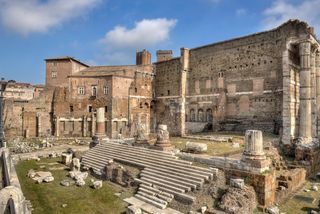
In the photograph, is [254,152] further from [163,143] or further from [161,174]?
[163,143]

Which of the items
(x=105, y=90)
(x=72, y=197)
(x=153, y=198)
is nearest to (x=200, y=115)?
(x=105, y=90)

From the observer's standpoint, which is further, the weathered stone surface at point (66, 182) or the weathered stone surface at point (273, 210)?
the weathered stone surface at point (66, 182)

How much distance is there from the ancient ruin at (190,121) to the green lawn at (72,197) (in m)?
0.51

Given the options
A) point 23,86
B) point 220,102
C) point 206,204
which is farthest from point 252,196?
point 23,86

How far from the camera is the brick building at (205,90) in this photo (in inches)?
779

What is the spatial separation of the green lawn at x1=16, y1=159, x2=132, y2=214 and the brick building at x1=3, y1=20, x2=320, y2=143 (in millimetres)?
13266

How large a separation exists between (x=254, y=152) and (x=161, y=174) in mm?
4365

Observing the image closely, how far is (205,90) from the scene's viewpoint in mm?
31938

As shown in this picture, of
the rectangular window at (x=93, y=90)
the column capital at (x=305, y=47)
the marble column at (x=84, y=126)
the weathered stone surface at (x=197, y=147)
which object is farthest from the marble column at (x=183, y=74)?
the weathered stone surface at (x=197, y=147)

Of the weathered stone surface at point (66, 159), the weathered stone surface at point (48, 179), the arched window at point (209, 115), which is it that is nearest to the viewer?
the weathered stone surface at point (48, 179)

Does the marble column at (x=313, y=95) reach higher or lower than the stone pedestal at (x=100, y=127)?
Answer: higher

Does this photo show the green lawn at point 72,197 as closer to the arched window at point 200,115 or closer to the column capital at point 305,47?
the column capital at point 305,47

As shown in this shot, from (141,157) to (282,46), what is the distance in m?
17.1

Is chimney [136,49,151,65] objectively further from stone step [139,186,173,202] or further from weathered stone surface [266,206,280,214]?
weathered stone surface [266,206,280,214]
